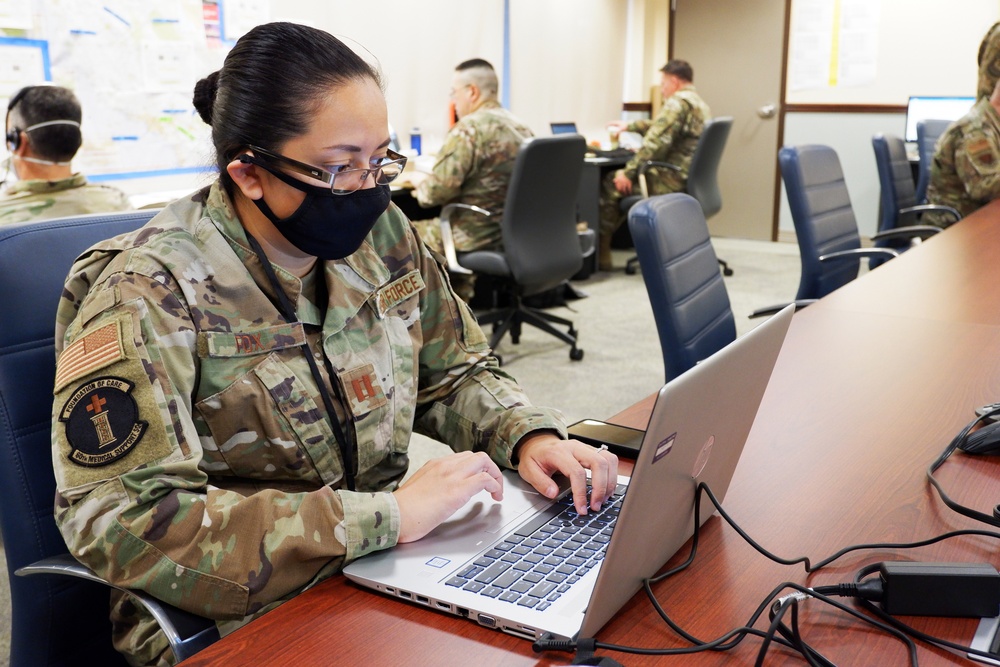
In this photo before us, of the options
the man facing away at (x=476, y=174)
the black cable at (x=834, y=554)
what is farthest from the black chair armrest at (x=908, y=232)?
the black cable at (x=834, y=554)

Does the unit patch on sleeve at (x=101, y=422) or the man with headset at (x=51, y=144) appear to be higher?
the man with headset at (x=51, y=144)

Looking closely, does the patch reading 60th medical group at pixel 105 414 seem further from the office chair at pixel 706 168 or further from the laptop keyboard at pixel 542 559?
the office chair at pixel 706 168

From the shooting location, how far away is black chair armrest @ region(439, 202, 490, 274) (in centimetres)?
369

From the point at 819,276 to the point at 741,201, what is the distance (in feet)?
14.3

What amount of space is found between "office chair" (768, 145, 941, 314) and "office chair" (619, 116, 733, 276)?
215 centimetres

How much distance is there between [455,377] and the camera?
4.19 feet

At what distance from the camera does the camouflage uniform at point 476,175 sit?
3.71m

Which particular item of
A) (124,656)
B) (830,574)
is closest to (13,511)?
(124,656)

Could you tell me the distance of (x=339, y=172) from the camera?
1.04 m

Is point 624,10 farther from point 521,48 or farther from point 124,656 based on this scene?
point 124,656

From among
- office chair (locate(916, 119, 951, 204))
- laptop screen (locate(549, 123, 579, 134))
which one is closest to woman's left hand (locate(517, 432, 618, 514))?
office chair (locate(916, 119, 951, 204))

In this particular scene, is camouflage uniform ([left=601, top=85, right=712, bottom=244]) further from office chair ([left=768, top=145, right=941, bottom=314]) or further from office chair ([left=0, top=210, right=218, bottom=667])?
office chair ([left=0, top=210, right=218, bottom=667])

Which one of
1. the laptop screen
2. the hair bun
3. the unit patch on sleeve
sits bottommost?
the unit patch on sleeve

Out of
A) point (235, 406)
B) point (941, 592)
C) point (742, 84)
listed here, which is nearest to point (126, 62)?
point (235, 406)
